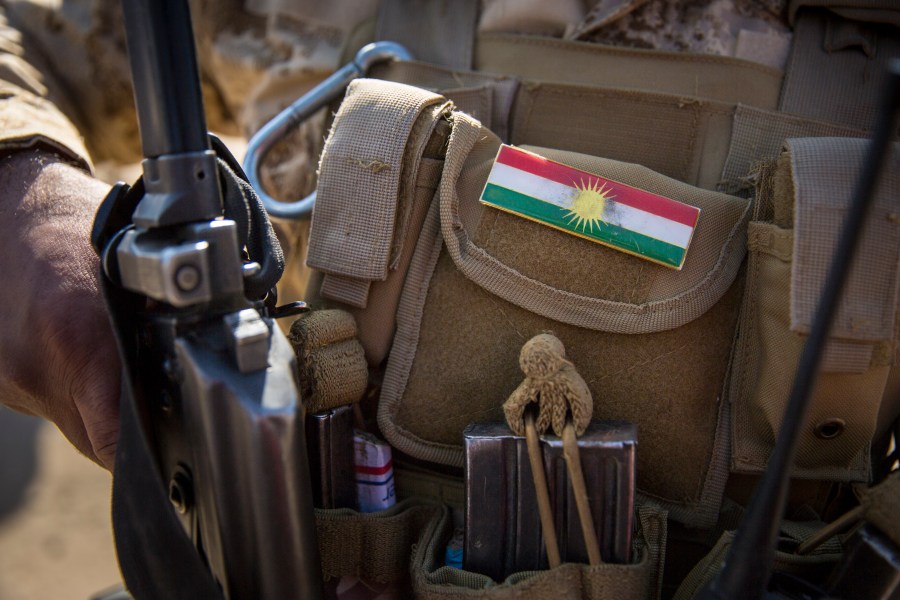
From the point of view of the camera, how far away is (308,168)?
3.81 ft

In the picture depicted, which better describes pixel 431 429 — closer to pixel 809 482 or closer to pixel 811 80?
pixel 809 482

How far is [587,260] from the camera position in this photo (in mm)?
781

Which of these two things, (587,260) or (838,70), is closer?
(587,260)

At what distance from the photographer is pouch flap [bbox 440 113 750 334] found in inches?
30.1

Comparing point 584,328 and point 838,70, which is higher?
point 838,70

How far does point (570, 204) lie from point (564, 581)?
38cm

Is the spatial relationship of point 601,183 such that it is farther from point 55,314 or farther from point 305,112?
point 55,314

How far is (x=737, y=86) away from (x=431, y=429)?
0.57 meters

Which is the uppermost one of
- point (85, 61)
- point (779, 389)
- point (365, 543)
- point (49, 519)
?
point (85, 61)

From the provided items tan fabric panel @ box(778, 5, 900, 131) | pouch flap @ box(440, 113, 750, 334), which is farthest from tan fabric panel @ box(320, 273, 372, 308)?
tan fabric panel @ box(778, 5, 900, 131)

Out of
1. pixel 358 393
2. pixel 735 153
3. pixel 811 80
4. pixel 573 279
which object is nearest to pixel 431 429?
pixel 358 393

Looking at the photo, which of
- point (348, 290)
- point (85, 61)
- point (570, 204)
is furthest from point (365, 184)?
point (85, 61)

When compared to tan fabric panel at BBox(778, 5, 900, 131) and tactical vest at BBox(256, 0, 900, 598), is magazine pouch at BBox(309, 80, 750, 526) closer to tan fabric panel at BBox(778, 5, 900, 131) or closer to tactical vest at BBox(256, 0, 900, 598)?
tactical vest at BBox(256, 0, 900, 598)

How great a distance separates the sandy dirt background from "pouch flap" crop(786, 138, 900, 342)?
208cm
